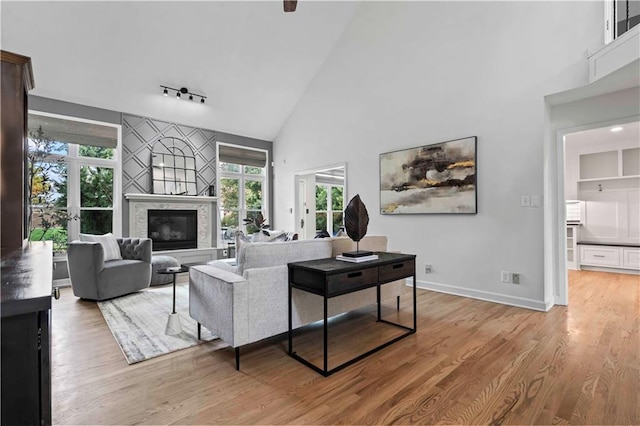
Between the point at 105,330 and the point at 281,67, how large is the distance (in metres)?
4.99

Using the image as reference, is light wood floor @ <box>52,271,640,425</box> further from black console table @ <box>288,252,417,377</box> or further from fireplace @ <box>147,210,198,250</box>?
fireplace @ <box>147,210,198,250</box>

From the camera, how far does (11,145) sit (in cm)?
167

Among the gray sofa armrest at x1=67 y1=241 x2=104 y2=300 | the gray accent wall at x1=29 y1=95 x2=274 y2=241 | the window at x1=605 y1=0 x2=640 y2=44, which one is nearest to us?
the window at x1=605 y1=0 x2=640 y2=44

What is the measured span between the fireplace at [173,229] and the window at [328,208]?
3.29 meters

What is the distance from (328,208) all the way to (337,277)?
22.0 ft

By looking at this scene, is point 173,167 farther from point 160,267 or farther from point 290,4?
point 290,4

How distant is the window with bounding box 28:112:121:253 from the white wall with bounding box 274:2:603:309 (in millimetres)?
4001

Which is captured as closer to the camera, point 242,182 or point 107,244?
point 107,244

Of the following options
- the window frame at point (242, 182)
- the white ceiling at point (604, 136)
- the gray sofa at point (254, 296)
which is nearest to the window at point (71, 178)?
the window frame at point (242, 182)

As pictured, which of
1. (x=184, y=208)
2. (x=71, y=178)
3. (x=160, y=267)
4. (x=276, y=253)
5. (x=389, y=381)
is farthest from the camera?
(x=184, y=208)

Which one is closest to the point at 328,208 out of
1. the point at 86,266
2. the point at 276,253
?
the point at 86,266

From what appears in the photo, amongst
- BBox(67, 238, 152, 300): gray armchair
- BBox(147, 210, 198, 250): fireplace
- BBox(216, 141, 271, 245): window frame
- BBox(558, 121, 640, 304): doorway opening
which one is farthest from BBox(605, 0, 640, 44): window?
BBox(147, 210, 198, 250): fireplace

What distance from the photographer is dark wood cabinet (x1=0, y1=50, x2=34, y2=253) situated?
5.40 feet

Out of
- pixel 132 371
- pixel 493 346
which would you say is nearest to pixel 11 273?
pixel 132 371
